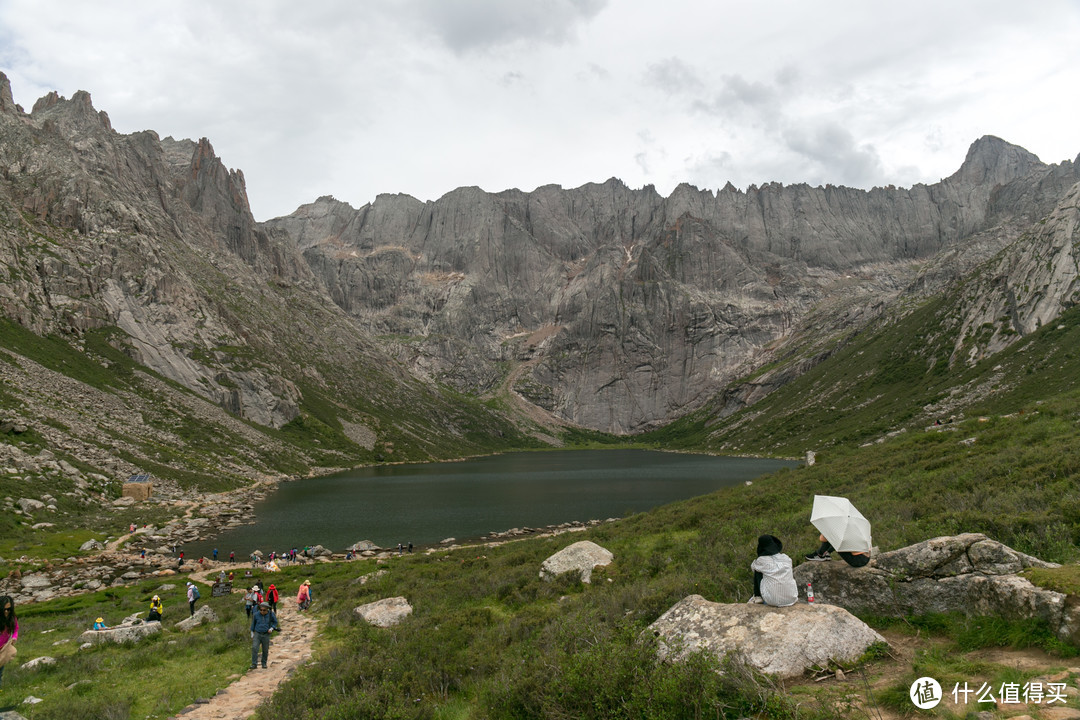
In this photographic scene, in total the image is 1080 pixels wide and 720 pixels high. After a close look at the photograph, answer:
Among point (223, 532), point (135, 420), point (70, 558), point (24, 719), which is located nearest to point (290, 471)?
point (135, 420)

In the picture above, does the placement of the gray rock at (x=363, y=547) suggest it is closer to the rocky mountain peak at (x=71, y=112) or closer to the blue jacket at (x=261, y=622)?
the blue jacket at (x=261, y=622)

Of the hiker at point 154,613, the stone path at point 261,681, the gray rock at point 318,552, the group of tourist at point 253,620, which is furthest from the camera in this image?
the gray rock at point 318,552

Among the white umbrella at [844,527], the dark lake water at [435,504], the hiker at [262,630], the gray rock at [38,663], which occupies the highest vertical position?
the white umbrella at [844,527]

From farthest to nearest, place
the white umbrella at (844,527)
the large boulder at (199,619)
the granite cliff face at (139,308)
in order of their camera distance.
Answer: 1. the granite cliff face at (139,308)
2. the large boulder at (199,619)
3. the white umbrella at (844,527)

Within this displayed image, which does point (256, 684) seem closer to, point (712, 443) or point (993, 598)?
point (993, 598)

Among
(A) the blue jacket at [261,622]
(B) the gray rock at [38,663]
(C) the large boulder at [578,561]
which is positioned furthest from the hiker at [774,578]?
(B) the gray rock at [38,663]

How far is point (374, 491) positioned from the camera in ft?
306

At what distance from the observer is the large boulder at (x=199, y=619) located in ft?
77.2

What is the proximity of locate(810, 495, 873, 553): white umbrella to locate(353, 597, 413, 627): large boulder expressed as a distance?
53.1ft

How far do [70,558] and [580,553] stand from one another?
43146 mm

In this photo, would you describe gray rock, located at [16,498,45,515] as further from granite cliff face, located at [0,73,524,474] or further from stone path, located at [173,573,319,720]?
stone path, located at [173,573,319,720]

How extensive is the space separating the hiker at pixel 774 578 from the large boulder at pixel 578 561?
1307 cm

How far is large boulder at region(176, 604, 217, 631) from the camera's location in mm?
23545

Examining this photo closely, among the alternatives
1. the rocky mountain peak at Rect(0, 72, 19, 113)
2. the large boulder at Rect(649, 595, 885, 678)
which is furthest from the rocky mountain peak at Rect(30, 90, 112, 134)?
the large boulder at Rect(649, 595, 885, 678)
